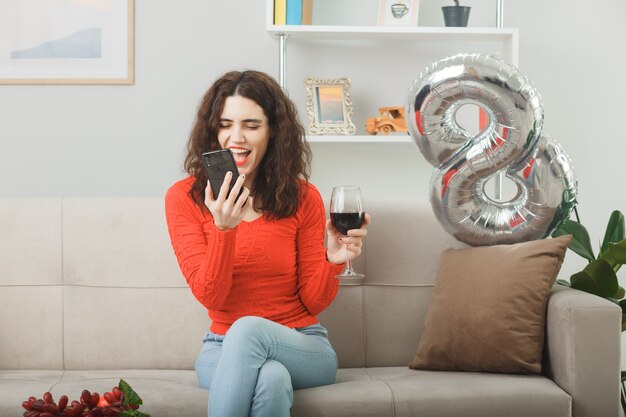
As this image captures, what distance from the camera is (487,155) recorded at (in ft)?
8.25

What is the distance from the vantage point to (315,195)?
244 centimetres

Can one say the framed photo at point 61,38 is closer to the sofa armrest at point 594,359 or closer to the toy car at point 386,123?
the toy car at point 386,123

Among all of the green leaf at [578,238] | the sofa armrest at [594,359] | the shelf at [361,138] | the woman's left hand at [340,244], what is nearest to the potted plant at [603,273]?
the green leaf at [578,238]

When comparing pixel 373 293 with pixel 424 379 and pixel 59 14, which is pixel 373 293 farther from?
pixel 59 14

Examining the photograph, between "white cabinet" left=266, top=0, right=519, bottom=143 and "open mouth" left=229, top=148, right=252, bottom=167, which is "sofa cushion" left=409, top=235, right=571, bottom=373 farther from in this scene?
"white cabinet" left=266, top=0, right=519, bottom=143

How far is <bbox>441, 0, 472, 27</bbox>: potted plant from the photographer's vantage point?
3223 mm

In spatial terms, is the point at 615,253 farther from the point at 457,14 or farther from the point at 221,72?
the point at 221,72

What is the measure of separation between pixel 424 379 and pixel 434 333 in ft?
0.56

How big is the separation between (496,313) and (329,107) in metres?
1.23

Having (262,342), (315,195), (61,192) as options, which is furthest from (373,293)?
(61,192)

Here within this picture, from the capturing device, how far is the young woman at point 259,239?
6.82 feet

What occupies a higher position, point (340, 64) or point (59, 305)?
point (340, 64)

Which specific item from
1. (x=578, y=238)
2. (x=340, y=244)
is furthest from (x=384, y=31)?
(x=340, y=244)

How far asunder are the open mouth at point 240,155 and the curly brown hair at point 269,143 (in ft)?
0.35
